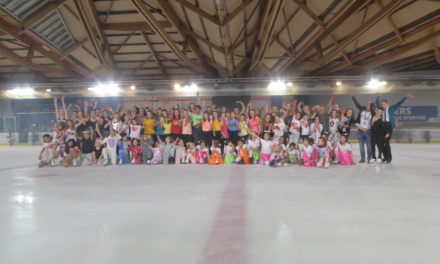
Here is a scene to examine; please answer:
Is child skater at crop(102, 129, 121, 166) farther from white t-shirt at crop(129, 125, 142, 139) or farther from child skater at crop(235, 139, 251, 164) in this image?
child skater at crop(235, 139, 251, 164)

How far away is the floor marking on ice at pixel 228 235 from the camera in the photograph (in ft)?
5.41

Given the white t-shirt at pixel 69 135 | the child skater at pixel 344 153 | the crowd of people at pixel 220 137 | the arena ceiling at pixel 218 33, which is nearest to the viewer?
the child skater at pixel 344 153

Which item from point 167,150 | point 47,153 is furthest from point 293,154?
point 47,153

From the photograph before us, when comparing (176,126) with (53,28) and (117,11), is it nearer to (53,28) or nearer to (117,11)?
(117,11)

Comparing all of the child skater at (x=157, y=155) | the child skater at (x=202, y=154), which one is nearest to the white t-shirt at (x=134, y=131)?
the child skater at (x=157, y=155)

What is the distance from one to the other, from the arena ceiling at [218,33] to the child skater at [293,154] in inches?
130

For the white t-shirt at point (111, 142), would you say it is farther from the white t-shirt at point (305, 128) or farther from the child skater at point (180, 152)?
the white t-shirt at point (305, 128)

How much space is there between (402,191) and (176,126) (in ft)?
16.0

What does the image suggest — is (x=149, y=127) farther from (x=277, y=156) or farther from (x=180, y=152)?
(x=277, y=156)

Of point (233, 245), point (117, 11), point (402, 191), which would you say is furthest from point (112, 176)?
point (117, 11)

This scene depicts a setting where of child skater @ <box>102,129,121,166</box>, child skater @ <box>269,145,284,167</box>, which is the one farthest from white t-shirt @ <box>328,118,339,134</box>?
child skater @ <box>102,129,121,166</box>

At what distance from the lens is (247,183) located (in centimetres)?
377

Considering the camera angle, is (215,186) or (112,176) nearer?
(215,186)

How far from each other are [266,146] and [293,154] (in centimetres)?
63
